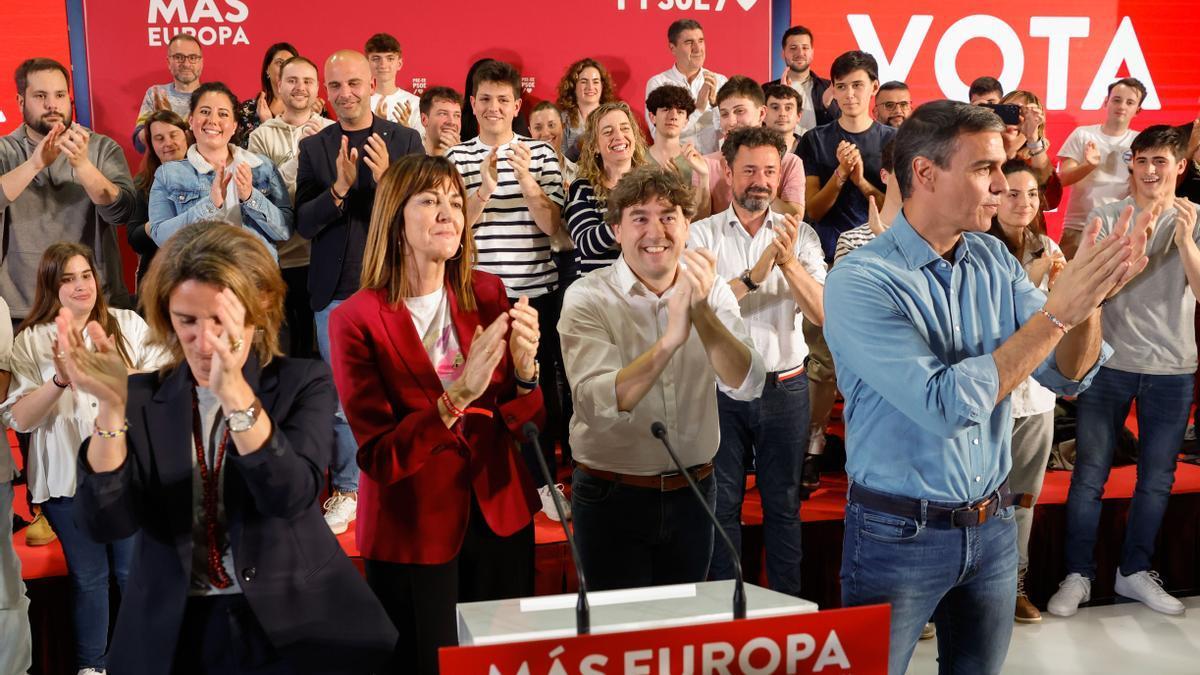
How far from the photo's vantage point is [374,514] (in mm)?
2518

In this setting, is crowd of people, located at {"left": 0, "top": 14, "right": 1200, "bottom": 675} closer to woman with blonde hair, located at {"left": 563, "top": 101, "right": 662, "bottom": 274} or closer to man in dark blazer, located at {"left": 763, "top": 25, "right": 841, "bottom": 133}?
woman with blonde hair, located at {"left": 563, "top": 101, "right": 662, "bottom": 274}

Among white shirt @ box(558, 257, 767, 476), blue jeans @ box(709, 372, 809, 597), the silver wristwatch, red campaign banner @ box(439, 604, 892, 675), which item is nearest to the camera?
red campaign banner @ box(439, 604, 892, 675)

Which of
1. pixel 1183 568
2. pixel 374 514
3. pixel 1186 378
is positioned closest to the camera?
pixel 374 514

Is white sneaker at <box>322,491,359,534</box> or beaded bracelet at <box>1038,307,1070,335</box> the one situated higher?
beaded bracelet at <box>1038,307,1070,335</box>

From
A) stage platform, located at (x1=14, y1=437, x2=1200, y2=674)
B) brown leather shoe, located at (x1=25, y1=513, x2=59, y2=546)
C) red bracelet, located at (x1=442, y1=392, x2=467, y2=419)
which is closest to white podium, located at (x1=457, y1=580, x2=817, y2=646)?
red bracelet, located at (x1=442, y1=392, x2=467, y2=419)

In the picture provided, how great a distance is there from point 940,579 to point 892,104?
4037 millimetres

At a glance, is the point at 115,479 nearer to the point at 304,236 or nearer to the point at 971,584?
the point at 971,584

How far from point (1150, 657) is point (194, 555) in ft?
11.2

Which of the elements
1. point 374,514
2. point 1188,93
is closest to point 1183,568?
point 374,514

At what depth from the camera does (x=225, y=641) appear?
1.94 metres

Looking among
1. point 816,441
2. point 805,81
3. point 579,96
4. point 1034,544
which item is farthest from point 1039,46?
point 1034,544

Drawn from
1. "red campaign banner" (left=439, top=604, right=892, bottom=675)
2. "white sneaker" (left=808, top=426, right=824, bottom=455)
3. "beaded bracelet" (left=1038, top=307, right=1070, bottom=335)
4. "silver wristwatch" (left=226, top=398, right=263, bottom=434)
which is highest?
"beaded bracelet" (left=1038, top=307, right=1070, bottom=335)

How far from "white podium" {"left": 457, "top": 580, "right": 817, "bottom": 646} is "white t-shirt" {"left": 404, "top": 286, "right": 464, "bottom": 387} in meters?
0.92

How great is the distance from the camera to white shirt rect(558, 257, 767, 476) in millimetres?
2762
